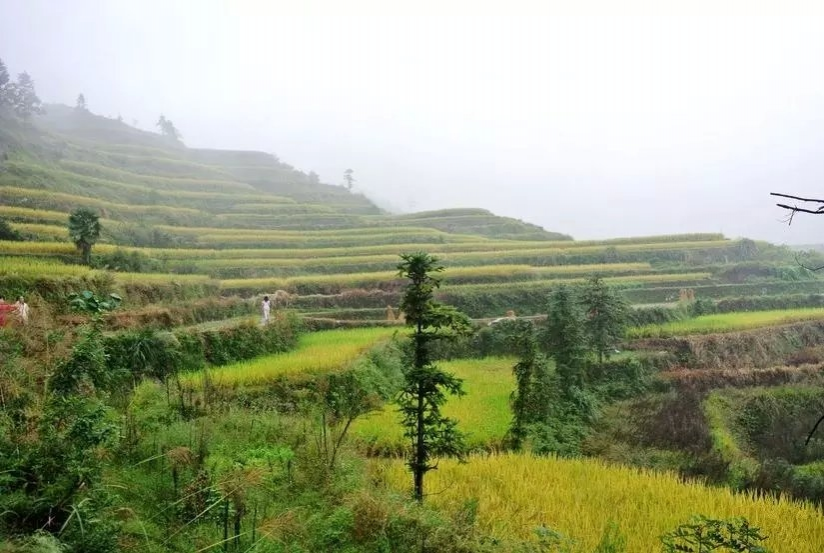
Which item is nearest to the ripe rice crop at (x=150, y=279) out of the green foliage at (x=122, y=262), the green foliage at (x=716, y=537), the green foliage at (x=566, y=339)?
the green foliage at (x=122, y=262)

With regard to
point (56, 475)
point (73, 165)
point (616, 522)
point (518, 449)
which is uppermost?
point (73, 165)

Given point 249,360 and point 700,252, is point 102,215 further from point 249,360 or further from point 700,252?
point 700,252

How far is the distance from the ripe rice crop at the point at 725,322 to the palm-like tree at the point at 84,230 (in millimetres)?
18104

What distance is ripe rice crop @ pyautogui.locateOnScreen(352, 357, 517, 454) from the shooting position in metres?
9.16

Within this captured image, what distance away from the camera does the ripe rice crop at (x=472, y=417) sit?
916 cm

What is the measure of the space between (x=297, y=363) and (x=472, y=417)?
3989mm

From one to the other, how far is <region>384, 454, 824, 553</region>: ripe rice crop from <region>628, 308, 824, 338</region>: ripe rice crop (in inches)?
470

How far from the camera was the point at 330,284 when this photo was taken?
23.2m

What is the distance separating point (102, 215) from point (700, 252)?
3434cm

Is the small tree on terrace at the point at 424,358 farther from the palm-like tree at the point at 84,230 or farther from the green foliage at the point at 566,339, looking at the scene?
the palm-like tree at the point at 84,230

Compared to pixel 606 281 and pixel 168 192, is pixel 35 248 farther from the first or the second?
pixel 168 192

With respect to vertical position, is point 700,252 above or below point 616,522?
above

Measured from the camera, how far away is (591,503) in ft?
20.7

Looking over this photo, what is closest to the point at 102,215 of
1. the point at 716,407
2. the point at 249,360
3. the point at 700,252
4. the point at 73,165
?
the point at 73,165
